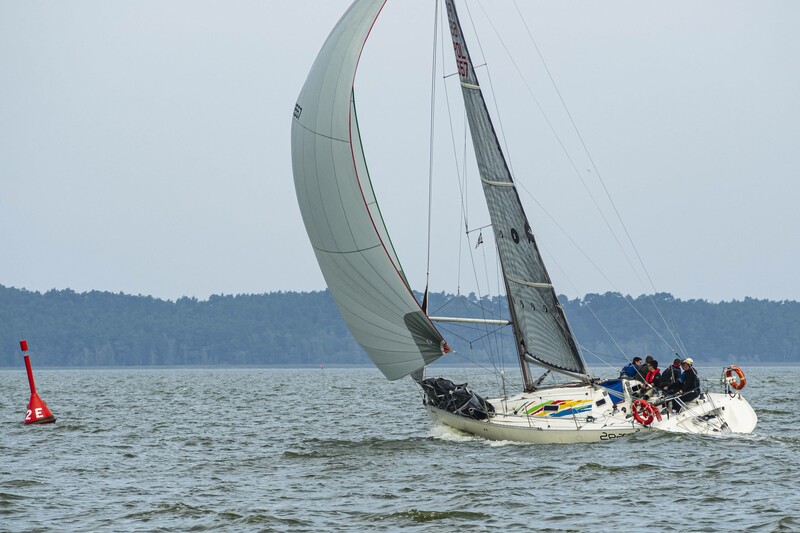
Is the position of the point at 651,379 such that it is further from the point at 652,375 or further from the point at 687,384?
the point at 687,384

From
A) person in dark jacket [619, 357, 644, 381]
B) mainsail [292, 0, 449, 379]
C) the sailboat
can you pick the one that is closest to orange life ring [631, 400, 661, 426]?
the sailboat

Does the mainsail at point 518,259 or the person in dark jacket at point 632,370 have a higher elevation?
the mainsail at point 518,259

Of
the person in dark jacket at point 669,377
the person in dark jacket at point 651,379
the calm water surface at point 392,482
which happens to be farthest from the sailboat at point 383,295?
the calm water surface at point 392,482

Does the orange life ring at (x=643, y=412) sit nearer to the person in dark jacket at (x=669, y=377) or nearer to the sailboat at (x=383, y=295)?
the sailboat at (x=383, y=295)

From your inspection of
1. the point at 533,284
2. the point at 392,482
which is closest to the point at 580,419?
the point at 533,284

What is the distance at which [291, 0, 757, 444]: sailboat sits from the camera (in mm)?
19538

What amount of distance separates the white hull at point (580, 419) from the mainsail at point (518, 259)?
0.75 meters

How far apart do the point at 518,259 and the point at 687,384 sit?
3880 millimetres

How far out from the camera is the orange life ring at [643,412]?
1908 cm

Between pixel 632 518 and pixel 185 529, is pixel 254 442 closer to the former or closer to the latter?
pixel 185 529

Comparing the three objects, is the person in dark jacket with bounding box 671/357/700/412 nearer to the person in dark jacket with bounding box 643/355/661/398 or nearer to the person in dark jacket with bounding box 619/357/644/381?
the person in dark jacket with bounding box 643/355/661/398

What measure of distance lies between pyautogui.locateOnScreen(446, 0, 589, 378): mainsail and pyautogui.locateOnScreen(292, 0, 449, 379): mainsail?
2.25 metres

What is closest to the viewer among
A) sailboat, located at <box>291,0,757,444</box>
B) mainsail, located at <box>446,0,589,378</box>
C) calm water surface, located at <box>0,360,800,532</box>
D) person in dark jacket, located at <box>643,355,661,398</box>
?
Result: calm water surface, located at <box>0,360,800,532</box>

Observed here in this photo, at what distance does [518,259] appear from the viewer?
70.0 feet
